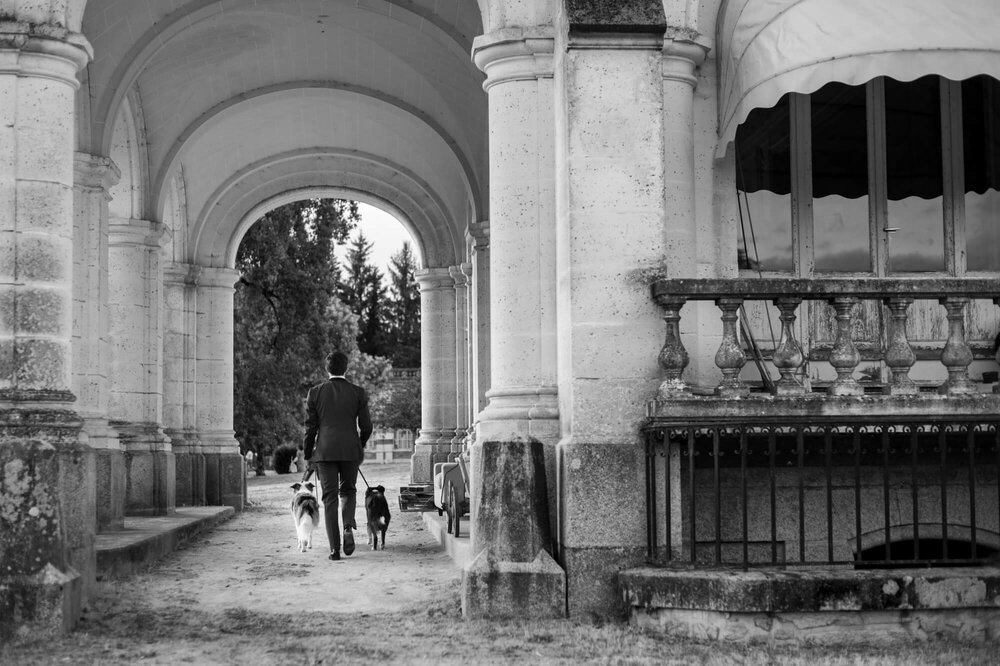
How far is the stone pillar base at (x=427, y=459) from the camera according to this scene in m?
19.8

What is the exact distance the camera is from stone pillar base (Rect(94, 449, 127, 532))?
478 inches

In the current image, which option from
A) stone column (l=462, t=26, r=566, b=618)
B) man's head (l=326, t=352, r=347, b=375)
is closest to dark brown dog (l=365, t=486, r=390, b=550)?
man's head (l=326, t=352, r=347, b=375)

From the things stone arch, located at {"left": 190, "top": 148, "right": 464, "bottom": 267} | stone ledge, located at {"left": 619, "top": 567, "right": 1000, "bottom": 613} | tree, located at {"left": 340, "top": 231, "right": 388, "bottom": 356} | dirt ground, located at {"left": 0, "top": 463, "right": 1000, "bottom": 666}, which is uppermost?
tree, located at {"left": 340, "top": 231, "right": 388, "bottom": 356}

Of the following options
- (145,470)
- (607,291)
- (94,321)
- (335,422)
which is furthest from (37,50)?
(145,470)

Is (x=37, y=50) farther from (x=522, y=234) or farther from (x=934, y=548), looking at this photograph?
(x=934, y=548)

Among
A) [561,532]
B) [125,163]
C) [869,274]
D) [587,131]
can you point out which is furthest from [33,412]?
[125,163]

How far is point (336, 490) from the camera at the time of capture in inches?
448

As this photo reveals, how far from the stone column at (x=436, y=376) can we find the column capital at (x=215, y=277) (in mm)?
3197

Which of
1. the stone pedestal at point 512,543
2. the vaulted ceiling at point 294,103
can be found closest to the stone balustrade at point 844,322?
the stone pedestal at point 512,543

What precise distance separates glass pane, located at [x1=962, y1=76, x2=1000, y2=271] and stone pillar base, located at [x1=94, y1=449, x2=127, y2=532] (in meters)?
7.81

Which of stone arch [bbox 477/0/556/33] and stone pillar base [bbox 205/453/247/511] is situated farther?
stone pillar base [bbox 205/453/247/511]

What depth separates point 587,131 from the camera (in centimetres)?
797

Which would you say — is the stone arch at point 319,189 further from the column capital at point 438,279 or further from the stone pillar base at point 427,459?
the stone pillar base at point 427,459

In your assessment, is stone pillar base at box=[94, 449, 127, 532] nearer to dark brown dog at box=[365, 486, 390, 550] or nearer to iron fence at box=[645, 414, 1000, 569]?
dark brown dog at box=[365, 486, 390, 550]
